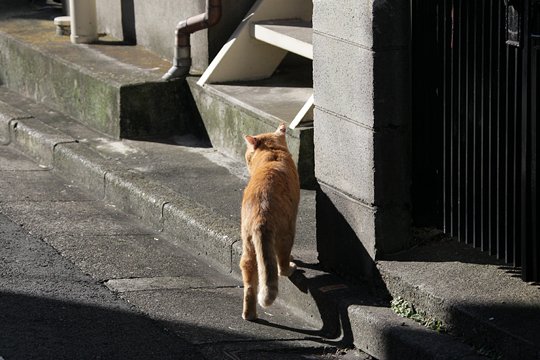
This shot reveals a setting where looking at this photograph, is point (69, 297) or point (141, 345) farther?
point (69, 297)

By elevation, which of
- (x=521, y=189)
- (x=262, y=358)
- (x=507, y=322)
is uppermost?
(x=521, y=189)

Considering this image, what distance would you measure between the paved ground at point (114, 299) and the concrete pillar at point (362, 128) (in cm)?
58

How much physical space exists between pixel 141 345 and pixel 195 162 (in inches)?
124

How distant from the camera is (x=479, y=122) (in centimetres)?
578

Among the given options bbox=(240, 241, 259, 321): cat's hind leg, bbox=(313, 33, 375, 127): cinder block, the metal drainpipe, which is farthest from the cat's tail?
the metal drainpipe

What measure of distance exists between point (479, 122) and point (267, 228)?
1.27 meters

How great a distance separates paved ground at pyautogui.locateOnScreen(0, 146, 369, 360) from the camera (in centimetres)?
599

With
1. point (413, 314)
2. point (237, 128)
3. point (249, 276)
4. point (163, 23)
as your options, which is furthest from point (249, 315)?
point (163, 23)

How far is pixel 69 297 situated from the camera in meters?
6.63

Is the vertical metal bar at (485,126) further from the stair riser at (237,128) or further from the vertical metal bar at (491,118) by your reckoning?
the stair riser at (237,128)

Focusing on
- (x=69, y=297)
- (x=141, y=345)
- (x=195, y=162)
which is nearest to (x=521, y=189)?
(x=141, y=345)

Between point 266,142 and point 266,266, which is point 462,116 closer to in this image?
point 266,266

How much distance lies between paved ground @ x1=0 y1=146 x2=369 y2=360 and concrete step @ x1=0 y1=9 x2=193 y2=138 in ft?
4.19

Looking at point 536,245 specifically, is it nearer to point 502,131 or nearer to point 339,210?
point 502,131
